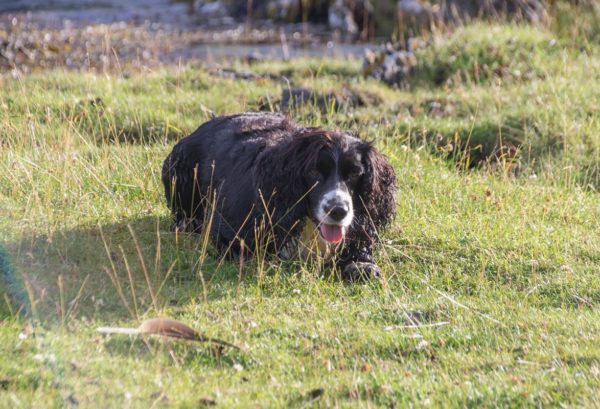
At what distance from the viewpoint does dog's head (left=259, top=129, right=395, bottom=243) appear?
5.54 metres

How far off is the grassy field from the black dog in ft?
0.59

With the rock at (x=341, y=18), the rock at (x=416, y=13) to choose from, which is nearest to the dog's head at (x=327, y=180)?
the rock at (x=416, y=13)

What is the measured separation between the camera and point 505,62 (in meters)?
10.8

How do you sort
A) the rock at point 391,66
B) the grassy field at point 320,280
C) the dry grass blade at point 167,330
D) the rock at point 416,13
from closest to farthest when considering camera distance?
the grassy field at point 320,280, the dry grass blade at point 167,330, the rock at point 391,66, the rock at point 416,13

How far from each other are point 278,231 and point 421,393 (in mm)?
1879

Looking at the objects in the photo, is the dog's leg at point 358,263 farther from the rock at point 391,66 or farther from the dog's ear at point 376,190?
the rock at point 391,66

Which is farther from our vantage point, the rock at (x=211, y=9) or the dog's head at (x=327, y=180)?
the rock at (x=211, y=9)

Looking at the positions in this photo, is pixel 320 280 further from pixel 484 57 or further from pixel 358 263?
pixel 484 57

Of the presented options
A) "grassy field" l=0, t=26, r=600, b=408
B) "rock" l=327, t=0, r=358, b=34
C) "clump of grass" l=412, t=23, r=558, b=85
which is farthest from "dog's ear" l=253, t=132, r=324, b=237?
"rock" l=327, t=0, r=358, b=34

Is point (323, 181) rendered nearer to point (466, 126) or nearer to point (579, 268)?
point (579, 268)

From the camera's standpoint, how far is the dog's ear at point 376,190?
229 inches

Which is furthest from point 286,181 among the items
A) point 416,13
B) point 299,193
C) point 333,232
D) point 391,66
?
point 416,13

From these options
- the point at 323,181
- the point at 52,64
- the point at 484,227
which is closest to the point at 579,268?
the point at 484,227

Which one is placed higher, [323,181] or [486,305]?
[323,181]
